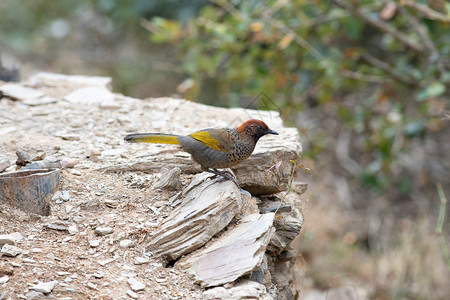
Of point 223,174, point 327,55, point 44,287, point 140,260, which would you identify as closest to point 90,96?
point 223,174

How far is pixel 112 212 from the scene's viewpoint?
11.9 feet

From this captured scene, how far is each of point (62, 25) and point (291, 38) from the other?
968cm

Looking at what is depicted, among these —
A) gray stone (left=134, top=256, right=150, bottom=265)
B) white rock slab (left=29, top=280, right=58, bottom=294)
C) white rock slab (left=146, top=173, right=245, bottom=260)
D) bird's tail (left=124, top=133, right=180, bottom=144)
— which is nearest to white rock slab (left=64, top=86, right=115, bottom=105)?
bird's tail (left=124, top=133, right=180, bottom=144)

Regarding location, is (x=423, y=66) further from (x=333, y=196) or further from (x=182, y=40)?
(x=182, y=40)

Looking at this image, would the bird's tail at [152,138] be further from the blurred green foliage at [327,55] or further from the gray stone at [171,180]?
the blurred green foliage at [327,55]

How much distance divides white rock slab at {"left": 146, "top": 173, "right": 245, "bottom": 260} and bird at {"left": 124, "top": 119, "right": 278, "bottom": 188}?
0.59 ft

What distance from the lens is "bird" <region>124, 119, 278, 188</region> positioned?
3.79 meters

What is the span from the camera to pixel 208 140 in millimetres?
3838

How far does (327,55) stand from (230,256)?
5.03 meters

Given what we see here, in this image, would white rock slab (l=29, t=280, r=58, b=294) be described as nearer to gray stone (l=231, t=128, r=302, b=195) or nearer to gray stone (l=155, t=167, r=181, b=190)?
gray stone (l=155, t=167, r=181, b=190)

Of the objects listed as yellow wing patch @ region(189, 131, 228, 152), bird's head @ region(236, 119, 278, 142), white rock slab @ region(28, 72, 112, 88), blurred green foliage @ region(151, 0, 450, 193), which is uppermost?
yellow wing patch @ region(189, 131, 228, 152)

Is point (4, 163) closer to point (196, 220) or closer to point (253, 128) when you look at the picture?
point (196, 220)

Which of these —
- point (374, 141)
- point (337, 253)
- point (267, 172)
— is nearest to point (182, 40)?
point (374, 141)

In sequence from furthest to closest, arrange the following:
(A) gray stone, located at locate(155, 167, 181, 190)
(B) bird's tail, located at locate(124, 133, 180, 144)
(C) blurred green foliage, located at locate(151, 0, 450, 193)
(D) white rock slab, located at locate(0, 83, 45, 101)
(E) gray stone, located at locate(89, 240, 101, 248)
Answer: (C) blurred green foliage, located at locate(151, 0, 450, 193)
(D) white rock slab, located at locate(0, 83, 45, 101)
(A) gray stone, located at locate(155, 167, 181, 190)
(B) bird's tail, located at locate(124, 133, 180, 144)
(E) gray stone, located at locate(89, 240, 101, 248)
